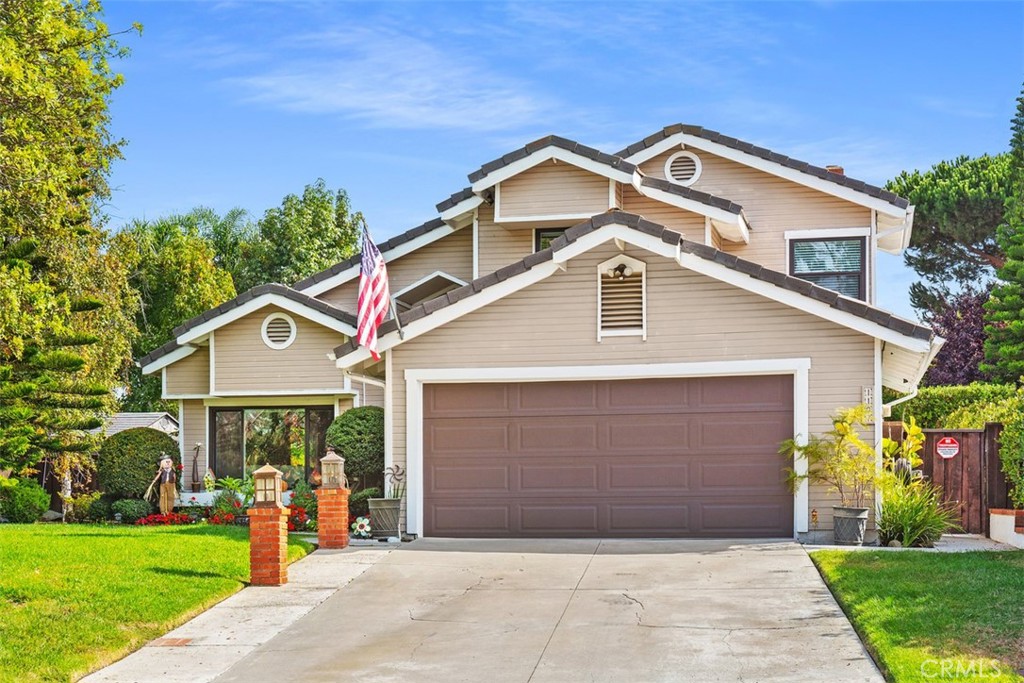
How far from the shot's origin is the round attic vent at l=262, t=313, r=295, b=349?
21578 mm

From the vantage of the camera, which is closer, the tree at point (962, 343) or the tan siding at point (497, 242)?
the tan siding at point (497, 242)

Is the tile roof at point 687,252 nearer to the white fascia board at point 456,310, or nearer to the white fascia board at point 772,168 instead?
the white fascia board at point 456,310

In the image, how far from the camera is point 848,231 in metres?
20.8

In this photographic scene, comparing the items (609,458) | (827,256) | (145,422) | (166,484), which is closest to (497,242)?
(827,256)

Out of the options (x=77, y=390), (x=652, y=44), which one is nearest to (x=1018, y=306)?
(x=652, y=44)

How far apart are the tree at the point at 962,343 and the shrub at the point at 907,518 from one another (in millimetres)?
26540

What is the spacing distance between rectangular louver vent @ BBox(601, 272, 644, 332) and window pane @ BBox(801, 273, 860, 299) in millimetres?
5559

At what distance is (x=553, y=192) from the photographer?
65.7ft

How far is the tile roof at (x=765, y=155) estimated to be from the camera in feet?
66.8

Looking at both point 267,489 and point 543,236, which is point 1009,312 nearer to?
point 543,236

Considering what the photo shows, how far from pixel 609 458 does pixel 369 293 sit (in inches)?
156

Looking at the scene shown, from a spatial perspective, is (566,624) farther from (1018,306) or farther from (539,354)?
(1018,306)

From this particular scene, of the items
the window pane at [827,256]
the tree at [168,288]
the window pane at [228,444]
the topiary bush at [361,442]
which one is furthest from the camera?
the tree at [168,288]

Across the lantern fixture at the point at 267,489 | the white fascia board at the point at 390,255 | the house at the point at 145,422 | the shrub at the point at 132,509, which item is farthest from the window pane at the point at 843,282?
the house at the point at 145,422
